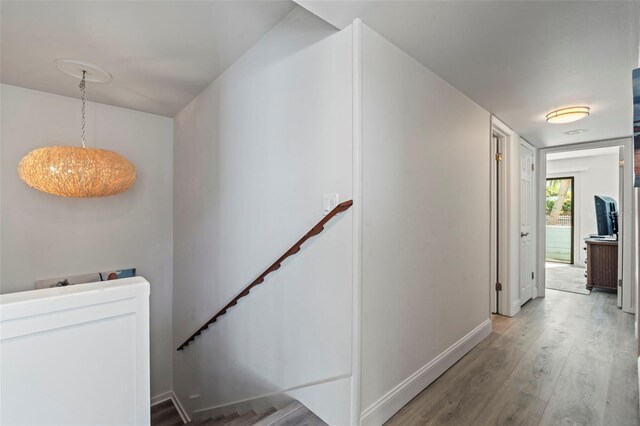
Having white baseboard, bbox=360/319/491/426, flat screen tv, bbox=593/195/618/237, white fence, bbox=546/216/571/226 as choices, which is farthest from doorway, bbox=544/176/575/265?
white baseboard, bbox=360/319/491/426

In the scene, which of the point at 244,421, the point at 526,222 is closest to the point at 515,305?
the point at 526,222

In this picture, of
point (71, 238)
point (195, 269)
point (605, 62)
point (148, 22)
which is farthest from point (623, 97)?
point (71, 238)

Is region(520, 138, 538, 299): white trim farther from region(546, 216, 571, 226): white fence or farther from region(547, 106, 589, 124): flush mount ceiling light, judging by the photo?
region(546, 216, 571, 226): white fence

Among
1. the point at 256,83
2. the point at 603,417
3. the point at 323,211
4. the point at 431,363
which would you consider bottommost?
the point at 603,417

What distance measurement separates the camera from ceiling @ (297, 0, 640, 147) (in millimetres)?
1479

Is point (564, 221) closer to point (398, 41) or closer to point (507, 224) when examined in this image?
point (507, 224)

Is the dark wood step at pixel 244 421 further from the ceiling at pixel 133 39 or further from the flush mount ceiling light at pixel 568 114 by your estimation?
the flush mount ceiling light at pixel 568 114

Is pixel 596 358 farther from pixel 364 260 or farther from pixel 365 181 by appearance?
pixel 365 181

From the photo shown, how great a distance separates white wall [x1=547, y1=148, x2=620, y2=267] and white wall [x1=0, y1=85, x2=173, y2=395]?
7164mm

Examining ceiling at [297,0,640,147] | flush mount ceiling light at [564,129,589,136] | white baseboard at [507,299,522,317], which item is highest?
ceiling at [297,0,640,147]

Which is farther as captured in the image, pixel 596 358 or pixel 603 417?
pixel 596 358

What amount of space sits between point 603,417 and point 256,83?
3086mm

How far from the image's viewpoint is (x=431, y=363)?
2150 millimetres

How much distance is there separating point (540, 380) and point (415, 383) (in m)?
0.99
